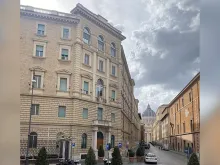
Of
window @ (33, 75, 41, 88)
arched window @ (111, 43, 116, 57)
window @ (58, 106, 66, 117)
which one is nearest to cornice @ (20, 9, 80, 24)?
arched window @ (111, 43, 116, 57)

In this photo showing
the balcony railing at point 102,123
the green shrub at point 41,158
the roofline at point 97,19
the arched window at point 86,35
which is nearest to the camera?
the green shrub at point 41,158

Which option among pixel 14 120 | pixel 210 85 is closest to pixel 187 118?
pixel 210 85

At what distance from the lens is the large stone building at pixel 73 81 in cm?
459

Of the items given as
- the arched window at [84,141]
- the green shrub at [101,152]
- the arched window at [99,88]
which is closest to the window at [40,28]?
the arched window at [99,88]

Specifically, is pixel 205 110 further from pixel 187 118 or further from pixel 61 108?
pixel 61 108

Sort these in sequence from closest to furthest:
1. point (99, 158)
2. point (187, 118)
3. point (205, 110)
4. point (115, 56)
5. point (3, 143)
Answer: point (3, 143) < point (205, 110) < point (187, 118) < point (99, 158) < point (115, 56)

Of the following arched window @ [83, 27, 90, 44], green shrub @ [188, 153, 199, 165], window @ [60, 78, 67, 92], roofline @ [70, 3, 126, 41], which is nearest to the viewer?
green shrub @ [188, 153, 199, 165]

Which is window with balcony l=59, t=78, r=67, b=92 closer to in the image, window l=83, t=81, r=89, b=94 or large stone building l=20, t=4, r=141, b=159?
large stone building l=20, t=4, r=141, b=159

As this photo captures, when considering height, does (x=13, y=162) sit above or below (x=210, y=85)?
below

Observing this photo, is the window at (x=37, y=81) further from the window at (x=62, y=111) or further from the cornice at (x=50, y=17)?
the cornice at (x=50, y=17)

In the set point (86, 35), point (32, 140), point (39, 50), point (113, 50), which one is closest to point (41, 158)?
point (32, 140)

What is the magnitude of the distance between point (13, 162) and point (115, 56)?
4054 mm

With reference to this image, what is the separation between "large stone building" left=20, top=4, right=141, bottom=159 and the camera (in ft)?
15.0

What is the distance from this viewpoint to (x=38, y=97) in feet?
15.0
